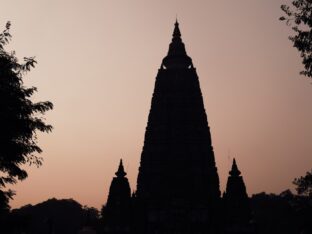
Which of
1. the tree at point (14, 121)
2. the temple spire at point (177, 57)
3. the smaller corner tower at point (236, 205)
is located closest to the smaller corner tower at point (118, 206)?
the smaller corner tower at point (236, 205)

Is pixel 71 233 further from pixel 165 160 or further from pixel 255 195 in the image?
pixel 165 160

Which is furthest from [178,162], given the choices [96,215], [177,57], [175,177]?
[96,215]

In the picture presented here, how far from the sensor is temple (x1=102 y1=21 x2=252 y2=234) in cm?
4244

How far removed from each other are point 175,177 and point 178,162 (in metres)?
1.69

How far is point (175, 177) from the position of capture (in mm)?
45719

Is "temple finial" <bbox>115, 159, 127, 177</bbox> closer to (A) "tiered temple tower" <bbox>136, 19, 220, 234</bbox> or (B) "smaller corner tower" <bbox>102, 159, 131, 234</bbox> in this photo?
(B) "smaller corner tower" <bbox>102, 159, 131, 234</bbox>

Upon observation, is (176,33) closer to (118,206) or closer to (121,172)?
(121,172)

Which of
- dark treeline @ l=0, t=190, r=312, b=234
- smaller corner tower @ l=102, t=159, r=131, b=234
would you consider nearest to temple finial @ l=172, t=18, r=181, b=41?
smaller corner tower @ l=102, t=159, r=131, b=234

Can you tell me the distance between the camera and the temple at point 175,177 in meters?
42.4

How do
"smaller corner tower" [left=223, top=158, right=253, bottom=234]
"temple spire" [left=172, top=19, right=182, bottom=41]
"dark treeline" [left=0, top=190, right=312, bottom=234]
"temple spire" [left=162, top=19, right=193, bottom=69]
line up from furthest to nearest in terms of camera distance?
1. "dark treeline" [left=0, top=190, right=312, bottom=234]
2. "temple spire" [left=172, top=19, right=182, bottom=41]
3. "temple spire" [left=162, top=19, right=193, bottom=69]
4. "smaller corner tower" [left=223, top=158, right=253, bottom=234]

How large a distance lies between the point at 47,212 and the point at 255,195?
177 feet

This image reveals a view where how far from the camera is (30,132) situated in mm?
16219

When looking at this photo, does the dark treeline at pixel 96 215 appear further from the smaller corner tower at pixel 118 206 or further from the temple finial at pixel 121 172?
the temple finial at pixel 121 172

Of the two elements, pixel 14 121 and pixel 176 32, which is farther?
pixel 176 32
